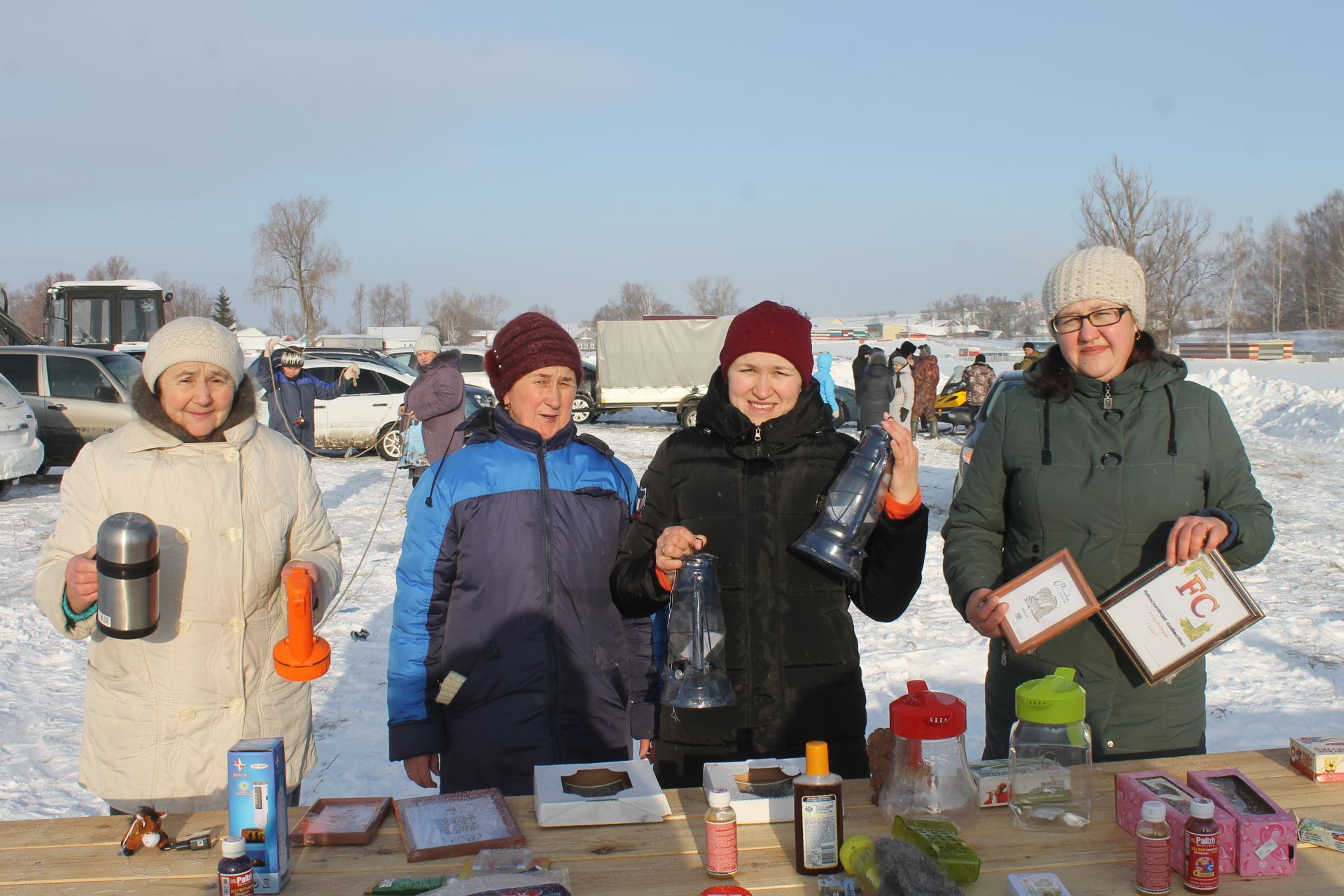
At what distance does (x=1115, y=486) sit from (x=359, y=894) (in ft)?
6.79

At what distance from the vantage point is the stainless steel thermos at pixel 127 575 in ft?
8.47

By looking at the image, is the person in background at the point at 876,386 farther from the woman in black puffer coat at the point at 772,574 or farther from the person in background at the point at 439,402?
the woman in black puffer coat at the point at 772,574

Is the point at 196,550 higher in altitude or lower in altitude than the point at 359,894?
higher

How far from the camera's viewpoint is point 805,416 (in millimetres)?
2727

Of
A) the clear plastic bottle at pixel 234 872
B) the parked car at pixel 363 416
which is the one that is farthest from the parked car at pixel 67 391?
the clear plastic bottle at pixel 234 872

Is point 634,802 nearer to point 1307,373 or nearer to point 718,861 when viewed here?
point 718,861

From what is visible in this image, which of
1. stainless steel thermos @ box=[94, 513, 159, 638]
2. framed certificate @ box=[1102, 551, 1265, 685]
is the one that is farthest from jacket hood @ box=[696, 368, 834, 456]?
stainless steel thermos @ box=[94, 513, 159, 638]

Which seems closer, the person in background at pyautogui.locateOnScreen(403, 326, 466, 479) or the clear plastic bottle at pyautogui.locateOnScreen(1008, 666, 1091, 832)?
the clear plastic bottle at pyautogui.locateOnScreen(1008, 666, 1091, 832)

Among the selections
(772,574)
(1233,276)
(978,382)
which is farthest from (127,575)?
(1233,276)

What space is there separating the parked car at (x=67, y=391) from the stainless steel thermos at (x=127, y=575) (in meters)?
11.6

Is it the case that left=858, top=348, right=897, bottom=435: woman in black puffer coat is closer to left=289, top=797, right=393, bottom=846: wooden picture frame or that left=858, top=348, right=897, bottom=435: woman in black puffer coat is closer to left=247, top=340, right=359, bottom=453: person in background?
left=247, top=340, right=359, bottom=453: person in background

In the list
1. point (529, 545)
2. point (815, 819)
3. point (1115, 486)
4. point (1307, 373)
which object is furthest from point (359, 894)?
point (1307, 373)

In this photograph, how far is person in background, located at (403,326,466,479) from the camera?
366 inches

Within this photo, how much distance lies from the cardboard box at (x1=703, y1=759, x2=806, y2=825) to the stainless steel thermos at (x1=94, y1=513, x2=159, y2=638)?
58.4 inches
